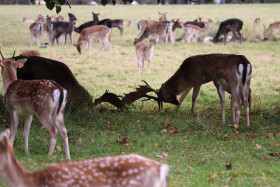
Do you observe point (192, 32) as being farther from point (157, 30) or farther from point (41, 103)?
point (41, 103)

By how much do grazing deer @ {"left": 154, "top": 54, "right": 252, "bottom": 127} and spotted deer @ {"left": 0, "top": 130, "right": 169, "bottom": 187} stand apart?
4361 millimetres

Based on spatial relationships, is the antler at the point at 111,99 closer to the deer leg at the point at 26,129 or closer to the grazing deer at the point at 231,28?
the deer leg at the point at 26,129

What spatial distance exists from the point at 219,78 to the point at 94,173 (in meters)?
4.76

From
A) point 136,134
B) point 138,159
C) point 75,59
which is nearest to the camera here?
point 138,159

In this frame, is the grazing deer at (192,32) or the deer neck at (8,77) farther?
the grazing deer at (192,32)

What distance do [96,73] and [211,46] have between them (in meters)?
8.30

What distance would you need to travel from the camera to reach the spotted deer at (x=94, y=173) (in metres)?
2.85

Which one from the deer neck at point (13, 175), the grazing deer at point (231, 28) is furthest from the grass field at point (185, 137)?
the grazing deer at point (231, 28)

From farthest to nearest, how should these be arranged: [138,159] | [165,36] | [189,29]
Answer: [189,29] → [165,36] → [138,159]

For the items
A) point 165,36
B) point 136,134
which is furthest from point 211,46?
point 136,134

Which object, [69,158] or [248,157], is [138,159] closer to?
[69,158]

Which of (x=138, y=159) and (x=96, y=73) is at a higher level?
(x=138, y=159)

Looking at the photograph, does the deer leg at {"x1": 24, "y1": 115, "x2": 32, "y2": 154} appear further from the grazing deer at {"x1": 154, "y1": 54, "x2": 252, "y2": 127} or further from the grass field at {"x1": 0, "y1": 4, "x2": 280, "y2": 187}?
the grazing deer at {"x1": 154, "y1": 54, "x2": 252, "y2": 127}

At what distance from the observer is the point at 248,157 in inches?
215
